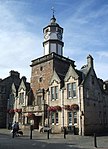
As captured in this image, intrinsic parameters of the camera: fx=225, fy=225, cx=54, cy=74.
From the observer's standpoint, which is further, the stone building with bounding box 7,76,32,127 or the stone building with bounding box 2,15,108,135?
the stone building with bounding box 7,76,32,127

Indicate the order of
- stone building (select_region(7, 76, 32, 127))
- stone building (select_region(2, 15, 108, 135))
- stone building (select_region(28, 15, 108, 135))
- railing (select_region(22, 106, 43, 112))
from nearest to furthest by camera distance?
1. stone building (select_region(28, 15, 108, 135))
2. stone building (select_region(2, 15, 108, 135))
3. railing (select_region(22, 106, 43, 112))
4. stone building (select_region(7, 76, 32, 127))

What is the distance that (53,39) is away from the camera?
42.8 metres

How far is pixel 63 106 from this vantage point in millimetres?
35219

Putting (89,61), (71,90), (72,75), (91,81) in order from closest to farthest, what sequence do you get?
1. (71,90)
2. (72,75)
3. (91,81)
4. (89,61)

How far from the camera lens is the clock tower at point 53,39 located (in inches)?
1686

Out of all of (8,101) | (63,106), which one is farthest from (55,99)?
(8,101)

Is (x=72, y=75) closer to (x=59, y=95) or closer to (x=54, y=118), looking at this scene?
(x=59, y=95)

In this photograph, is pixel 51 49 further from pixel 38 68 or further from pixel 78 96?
pixel 78 96

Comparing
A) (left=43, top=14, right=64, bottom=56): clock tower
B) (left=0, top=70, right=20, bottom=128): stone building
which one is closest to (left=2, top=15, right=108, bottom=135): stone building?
(left=43, top=14, right=64, bottom=56): clock tower

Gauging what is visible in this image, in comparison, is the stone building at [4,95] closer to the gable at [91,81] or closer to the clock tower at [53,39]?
the clock tower at [53,39]

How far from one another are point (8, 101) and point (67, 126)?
19385mm

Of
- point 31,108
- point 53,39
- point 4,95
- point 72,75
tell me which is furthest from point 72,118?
point 4,95

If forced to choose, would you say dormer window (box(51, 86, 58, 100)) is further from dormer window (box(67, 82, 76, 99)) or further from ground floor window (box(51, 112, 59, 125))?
dormer window (box(67, 82, 76, 99))

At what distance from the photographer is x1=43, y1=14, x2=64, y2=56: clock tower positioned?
42.8 m
